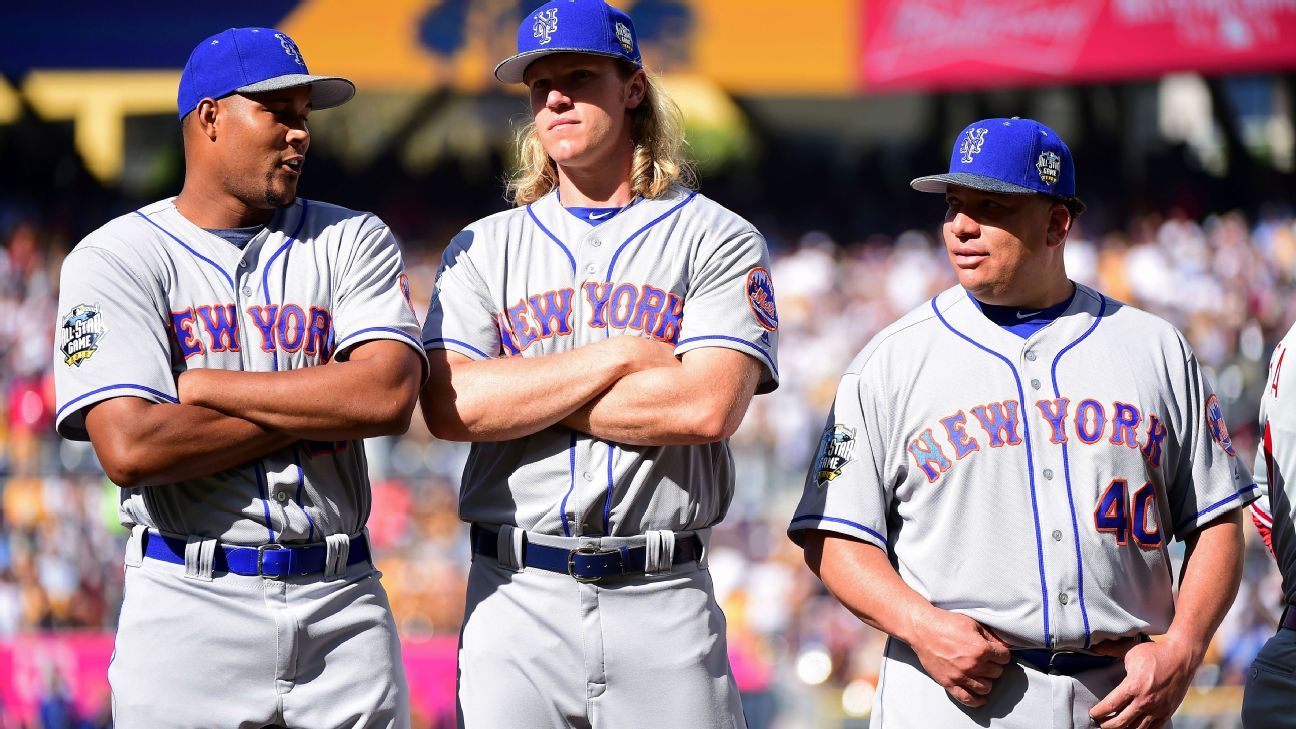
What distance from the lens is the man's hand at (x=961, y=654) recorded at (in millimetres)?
2820

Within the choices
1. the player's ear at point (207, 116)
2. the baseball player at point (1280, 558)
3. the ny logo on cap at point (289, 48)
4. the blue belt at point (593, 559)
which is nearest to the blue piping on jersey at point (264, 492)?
the blue belt at point (593, 559)

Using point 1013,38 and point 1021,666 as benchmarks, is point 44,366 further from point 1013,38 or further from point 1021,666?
point 1021,666

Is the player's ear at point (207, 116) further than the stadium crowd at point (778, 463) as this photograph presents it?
No

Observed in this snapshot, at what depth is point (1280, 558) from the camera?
3.33 meters

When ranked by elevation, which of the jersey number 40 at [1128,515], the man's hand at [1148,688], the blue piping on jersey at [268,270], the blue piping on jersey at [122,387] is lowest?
the man's hand at [1148,688]

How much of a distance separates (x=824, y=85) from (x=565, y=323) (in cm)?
1270

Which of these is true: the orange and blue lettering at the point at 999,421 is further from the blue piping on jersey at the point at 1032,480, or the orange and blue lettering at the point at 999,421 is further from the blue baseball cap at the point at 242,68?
the blue baseball cap at the point at 242,68

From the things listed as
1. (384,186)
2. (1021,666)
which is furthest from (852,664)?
(384,186)

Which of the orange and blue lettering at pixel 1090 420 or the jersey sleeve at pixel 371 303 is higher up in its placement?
the jersey sleeve at pixel 371 303

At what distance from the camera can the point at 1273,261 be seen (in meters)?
13.9

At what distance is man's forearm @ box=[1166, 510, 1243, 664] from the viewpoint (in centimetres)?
287

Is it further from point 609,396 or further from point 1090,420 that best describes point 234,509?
point 1090,420

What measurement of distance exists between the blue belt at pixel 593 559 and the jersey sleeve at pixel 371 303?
19.1 inches

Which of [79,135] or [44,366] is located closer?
[44,366]
